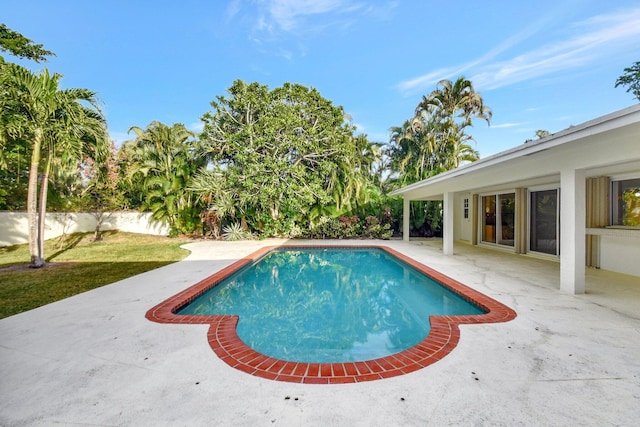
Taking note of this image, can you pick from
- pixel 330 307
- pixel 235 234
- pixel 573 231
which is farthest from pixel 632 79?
pixel 235 234

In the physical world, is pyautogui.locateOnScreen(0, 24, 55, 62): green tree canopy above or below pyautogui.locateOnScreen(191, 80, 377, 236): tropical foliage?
above

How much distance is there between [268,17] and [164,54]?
778 cm

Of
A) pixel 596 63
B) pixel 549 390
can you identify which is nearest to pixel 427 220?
pixel 596 63

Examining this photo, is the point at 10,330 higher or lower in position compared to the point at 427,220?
lower

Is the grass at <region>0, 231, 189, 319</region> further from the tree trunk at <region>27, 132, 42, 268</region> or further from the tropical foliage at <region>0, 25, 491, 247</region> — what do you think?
the tropical foliage at <region>0, 25, 491, 247</region>

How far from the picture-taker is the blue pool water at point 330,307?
402cm

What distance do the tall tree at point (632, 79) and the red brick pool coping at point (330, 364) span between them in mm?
26189

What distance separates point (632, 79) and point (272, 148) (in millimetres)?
25981

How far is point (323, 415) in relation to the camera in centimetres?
228

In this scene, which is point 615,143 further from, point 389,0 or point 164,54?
point 164,54

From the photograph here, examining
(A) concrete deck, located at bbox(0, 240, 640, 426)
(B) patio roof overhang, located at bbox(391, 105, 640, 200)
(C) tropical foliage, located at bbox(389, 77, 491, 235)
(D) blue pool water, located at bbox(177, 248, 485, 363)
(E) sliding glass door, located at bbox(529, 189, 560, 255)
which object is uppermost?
(C) tropical foliage, located at bbox(389, 77, 491, 235)

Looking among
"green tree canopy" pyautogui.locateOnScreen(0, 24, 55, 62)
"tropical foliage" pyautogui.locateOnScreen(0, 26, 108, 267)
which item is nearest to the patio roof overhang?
"tropical foliage" pyautogui.locateOnScreen(0, 26, 108, 267)

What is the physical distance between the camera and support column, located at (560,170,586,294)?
538 centimetres

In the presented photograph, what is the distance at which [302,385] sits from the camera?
2.71 meters
